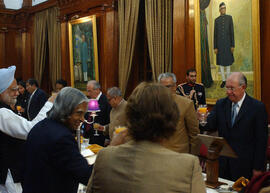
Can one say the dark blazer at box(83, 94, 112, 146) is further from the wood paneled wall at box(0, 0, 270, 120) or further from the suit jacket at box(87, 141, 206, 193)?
the suit jacket at box(87, 141, 206, 193)

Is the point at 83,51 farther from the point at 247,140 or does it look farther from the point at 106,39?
the point at 247,140

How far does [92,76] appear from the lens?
8.63 metres

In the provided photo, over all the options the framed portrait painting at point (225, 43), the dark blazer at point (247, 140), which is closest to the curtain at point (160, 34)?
the framed portrait painting at point (225, 43)

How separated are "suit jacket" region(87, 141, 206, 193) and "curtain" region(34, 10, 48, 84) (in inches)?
398

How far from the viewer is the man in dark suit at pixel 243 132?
3082 mm

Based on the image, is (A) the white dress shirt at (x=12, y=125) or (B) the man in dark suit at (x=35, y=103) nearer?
(A) the white dress shirt at (x=12, y=125)

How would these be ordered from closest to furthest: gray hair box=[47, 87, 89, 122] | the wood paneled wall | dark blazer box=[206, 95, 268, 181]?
1. gray hair box=[47, 87, 89, 122]
2. dark blazer box=[206, 95, 268, 181]
3. the wood paneled wall

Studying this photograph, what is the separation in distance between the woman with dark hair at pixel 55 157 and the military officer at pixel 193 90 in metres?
4.02

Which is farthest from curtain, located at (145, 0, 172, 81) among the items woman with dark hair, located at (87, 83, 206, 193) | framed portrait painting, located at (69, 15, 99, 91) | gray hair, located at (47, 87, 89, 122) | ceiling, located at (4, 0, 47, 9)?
ceiling, located at (4, 0, 47, 9)

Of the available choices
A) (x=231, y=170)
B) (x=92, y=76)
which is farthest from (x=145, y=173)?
(x=92, y=76)

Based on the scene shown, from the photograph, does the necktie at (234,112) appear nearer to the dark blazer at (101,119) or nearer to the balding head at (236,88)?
the balding head at (236,88)

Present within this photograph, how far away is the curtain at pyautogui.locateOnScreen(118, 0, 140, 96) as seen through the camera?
743 centimetres

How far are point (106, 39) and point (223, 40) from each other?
140 inches

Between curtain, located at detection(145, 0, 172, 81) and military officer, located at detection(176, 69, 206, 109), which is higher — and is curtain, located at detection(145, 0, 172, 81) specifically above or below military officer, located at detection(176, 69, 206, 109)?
above
